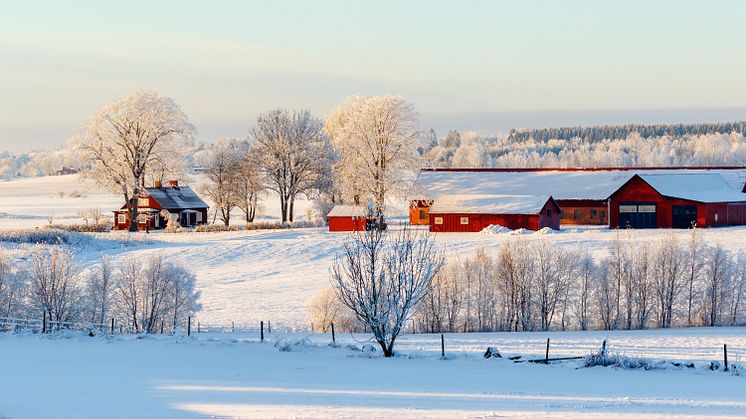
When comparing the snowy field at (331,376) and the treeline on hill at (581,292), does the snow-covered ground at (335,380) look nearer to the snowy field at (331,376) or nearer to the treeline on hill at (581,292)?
the snowy field at (331,376)

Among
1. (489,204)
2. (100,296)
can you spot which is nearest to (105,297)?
(100,296)

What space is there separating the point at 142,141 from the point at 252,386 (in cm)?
4870

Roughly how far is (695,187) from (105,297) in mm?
44915

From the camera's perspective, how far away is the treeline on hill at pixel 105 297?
36.6m

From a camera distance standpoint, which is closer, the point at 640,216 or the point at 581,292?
the point at 581,292

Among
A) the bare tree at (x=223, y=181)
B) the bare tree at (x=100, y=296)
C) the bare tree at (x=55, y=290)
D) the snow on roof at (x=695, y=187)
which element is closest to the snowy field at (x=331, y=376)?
the bare tree at (x=100, y=296)

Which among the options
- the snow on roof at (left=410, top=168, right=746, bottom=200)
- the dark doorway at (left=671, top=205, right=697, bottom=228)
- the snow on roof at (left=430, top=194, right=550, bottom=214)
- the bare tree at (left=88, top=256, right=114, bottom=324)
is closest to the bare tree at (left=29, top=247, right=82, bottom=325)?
the bare tree at (left=88, top=256, right=114, bottom=324)

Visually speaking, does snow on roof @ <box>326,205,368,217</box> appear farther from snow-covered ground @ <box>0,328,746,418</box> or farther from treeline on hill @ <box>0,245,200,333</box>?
snow-covered ground @ <box>0,328,746,418</box>

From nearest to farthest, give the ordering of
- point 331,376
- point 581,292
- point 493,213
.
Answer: point 331,376 < point 581,292 < point 493,213

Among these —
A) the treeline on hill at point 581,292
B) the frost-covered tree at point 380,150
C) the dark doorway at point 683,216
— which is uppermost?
the frost-covered tree at point 380,150

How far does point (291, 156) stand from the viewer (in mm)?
75250

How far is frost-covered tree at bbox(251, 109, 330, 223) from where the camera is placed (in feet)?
245

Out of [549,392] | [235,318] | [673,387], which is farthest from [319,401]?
[235,318]

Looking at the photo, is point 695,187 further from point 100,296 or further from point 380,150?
point 100,296
